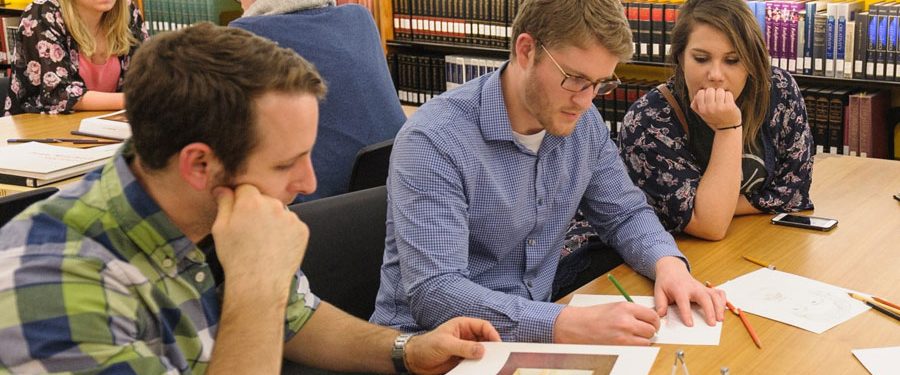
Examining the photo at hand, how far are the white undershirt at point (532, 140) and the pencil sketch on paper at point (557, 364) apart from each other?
0.55 m

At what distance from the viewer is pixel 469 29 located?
15.1ft

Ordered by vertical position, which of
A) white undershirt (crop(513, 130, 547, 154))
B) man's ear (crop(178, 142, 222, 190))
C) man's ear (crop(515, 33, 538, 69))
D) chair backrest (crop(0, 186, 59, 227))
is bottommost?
chair backrest (crop(0, 186, 59, 227))

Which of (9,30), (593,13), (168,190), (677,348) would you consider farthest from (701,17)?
(9,30)

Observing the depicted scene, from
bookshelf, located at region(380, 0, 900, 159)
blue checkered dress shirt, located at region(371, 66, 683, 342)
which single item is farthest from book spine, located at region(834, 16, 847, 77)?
blue checkered dress shirt, located at region(371, 66, 683, 342)

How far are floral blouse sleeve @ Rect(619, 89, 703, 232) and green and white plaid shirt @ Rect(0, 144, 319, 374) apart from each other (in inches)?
48.8

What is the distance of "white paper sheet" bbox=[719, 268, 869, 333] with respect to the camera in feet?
5.57

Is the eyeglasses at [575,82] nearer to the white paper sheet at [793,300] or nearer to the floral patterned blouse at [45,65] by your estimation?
the white paper sheet at [793,300]

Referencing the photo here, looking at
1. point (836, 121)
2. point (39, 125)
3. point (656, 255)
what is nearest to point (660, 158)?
point (656, 255)

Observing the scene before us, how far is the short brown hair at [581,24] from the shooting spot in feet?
5.92

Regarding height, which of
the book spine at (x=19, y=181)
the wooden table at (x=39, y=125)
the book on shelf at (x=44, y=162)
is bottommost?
the book spine at (x=19, y=181)

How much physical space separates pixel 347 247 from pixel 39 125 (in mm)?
1786

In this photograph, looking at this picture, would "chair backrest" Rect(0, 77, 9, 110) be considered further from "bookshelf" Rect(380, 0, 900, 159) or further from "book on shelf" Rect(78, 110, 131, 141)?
"bookshelf" Rect(380, 0, 900, 159)

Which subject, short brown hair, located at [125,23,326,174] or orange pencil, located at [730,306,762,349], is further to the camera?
orange pencil, located at [730,306,762,349]

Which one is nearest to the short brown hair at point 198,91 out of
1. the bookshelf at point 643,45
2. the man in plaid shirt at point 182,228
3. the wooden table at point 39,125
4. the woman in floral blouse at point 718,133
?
the man in plaid shirt at point 182,228
